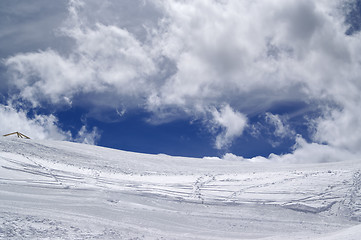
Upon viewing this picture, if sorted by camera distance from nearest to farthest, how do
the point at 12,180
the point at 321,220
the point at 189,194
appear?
the point at 321,220 < the point at 12,180 < the point at 189,194

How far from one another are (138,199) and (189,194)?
300 cm

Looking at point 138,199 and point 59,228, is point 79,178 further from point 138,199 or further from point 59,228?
point 59,228

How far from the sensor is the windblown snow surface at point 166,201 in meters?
12.4

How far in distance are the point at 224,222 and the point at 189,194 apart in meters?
3.21

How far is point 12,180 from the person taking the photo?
15.8 m

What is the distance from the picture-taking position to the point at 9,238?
10.3 meters

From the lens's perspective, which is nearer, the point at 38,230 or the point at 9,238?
the point at 9,238

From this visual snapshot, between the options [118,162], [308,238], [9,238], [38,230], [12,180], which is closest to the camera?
[9,238]

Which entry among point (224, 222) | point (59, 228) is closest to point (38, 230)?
point (59, 228)

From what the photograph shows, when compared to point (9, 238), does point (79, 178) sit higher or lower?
higher

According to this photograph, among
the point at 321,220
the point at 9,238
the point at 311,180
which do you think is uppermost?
the point at 311,180

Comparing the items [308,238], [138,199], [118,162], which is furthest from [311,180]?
[118,162]

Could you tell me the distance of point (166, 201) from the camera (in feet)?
52.5

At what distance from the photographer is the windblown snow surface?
1242 cm
